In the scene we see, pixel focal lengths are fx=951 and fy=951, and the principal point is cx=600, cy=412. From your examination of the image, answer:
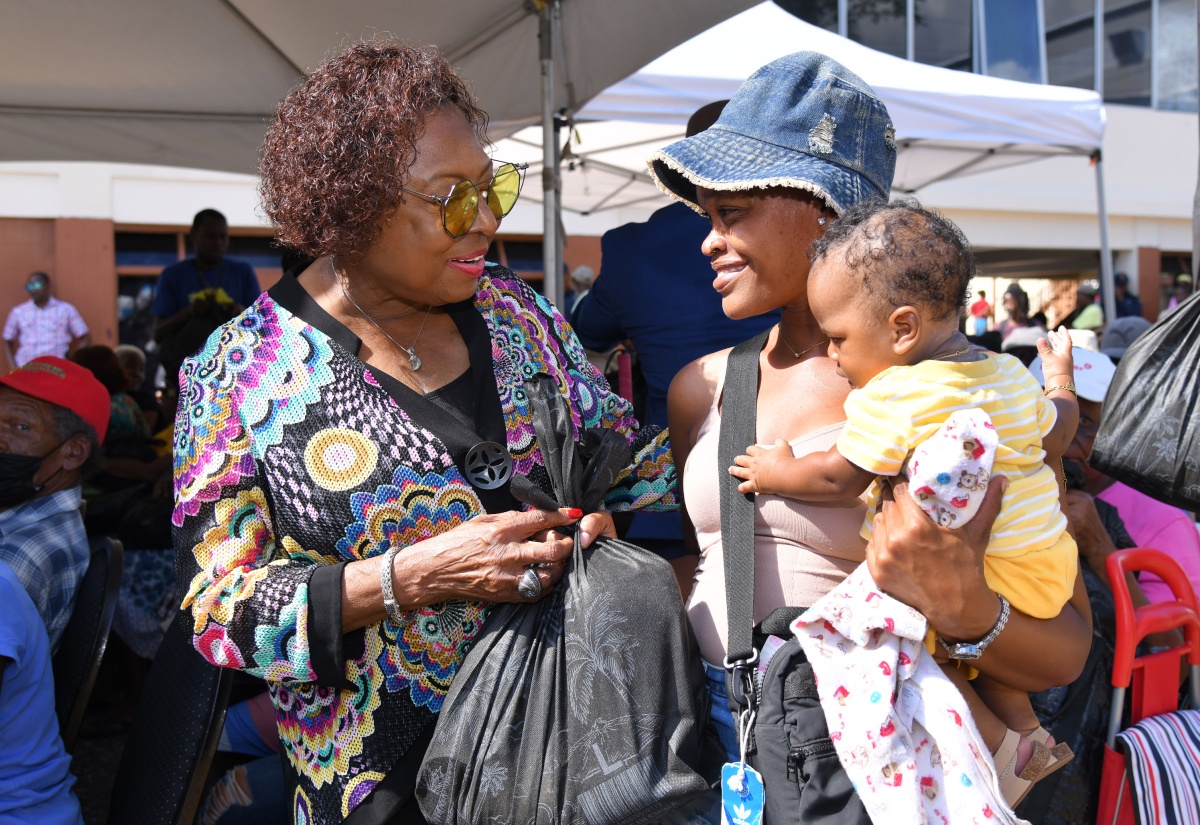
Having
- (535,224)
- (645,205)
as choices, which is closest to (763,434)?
(645,205)

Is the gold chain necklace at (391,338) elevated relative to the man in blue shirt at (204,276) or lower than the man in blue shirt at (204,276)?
lower

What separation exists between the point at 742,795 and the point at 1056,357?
3.85ft

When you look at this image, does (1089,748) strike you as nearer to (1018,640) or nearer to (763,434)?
(1018,640)

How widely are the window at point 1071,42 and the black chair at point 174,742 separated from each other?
19060 millimetres

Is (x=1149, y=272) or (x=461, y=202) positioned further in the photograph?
(x=1149, y=272)

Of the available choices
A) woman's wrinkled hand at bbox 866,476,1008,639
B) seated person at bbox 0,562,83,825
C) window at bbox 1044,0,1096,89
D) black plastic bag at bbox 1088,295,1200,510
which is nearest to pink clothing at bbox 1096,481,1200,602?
black plastic bag at bbox 1088,295,1200,510

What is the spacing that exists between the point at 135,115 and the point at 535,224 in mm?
9140

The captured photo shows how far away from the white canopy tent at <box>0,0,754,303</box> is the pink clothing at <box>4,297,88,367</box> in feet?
19.9

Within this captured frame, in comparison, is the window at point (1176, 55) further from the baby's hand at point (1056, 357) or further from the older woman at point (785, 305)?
the older woman at point (785, 305)

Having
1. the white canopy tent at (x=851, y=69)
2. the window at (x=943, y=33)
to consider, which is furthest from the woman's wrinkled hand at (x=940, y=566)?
the window at (x=943, y=33)

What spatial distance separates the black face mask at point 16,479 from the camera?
3.19 metres

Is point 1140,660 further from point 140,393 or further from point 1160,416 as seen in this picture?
point 140,393

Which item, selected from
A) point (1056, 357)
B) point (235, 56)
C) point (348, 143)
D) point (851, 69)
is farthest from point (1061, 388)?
point (851, 69)

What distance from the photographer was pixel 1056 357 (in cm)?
206
